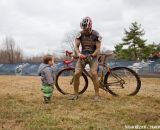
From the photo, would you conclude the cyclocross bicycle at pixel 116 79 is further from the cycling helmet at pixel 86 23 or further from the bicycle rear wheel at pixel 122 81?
the cycling helmet at pixel 86 23

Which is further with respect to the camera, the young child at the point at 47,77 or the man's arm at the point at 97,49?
the man's arm at the point at 97,49

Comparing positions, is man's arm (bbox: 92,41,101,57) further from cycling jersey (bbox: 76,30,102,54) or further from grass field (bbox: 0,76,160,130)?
grass field (bbox: 0,76,160,130)

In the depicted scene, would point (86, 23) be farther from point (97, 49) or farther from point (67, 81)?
point (67, 81)

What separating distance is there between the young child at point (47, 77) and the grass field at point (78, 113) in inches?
8.5

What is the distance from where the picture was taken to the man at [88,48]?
767 centimetres

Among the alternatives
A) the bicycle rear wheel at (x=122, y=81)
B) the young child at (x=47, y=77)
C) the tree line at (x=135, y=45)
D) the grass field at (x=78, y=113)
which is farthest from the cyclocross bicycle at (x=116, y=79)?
the tree line at (x=135, y=45)

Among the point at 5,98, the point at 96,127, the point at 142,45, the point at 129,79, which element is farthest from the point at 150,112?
the point at 142,45

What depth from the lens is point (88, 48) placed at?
25.9 feet

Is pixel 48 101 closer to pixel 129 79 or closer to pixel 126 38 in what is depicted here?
pixel 129 79

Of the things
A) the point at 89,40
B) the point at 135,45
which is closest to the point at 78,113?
the point at 89,40

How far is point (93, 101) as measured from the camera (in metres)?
7.48

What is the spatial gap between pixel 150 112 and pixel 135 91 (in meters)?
2.28

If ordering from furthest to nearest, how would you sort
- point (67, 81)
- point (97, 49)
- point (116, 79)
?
point (67, 81), point (116, 79), point (97, 49)

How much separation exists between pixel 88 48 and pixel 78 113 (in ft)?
7.17
